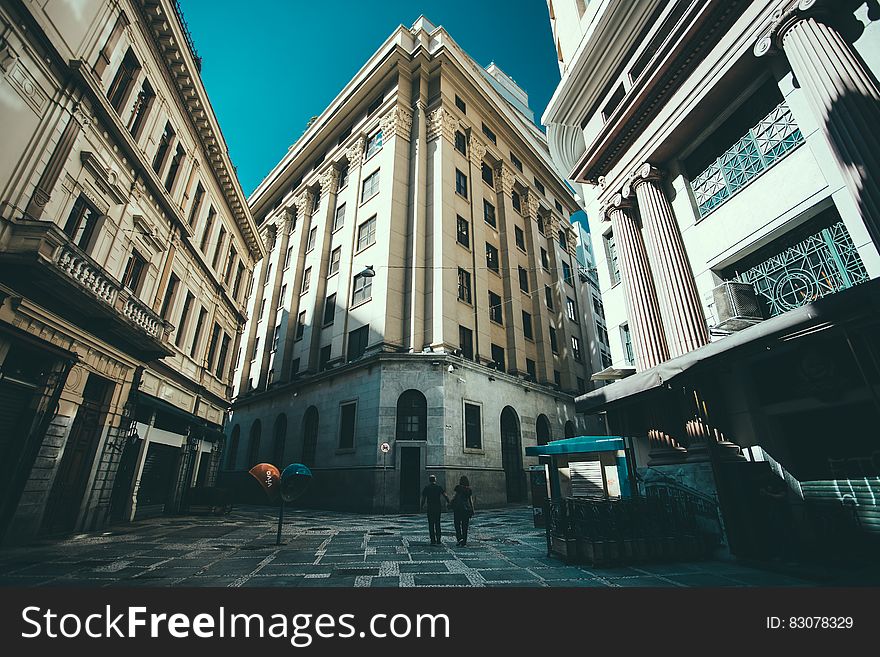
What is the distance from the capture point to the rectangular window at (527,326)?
2641 centimetres

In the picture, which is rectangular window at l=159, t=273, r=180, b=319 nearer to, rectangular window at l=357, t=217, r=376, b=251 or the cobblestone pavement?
the cobblestone pavement

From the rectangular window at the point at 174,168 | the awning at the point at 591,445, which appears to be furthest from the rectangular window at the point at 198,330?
the awning at the point at 591,445

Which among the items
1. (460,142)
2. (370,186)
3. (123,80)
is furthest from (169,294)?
(460,142)

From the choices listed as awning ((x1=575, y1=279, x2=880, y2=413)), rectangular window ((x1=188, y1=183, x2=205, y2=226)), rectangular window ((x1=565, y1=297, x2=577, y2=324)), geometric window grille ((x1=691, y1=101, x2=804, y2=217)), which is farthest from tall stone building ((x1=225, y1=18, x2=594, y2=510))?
geometric window grille ((x1=691, y1=101, x2=804, y2=217))

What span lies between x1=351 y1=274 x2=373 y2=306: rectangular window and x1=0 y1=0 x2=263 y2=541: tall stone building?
754 centimetres

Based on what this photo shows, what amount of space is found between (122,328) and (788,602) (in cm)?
1523

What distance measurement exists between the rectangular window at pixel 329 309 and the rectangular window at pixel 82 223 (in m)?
13.3

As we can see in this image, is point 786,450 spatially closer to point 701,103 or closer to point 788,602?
point 788,602

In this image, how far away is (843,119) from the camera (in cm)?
652

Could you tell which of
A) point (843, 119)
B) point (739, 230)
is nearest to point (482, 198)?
point (739, 230)

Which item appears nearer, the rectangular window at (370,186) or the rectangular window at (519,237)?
the rectangular window at (370,186)

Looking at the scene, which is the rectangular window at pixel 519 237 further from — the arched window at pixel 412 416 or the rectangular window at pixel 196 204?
the rectangular window at pixel 196 204

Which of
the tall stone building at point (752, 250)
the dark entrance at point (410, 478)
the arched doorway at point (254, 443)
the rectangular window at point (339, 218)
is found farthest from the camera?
the rectangular window at point (339, 218)

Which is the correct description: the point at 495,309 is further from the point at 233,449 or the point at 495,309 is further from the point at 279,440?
the point at 233,449
